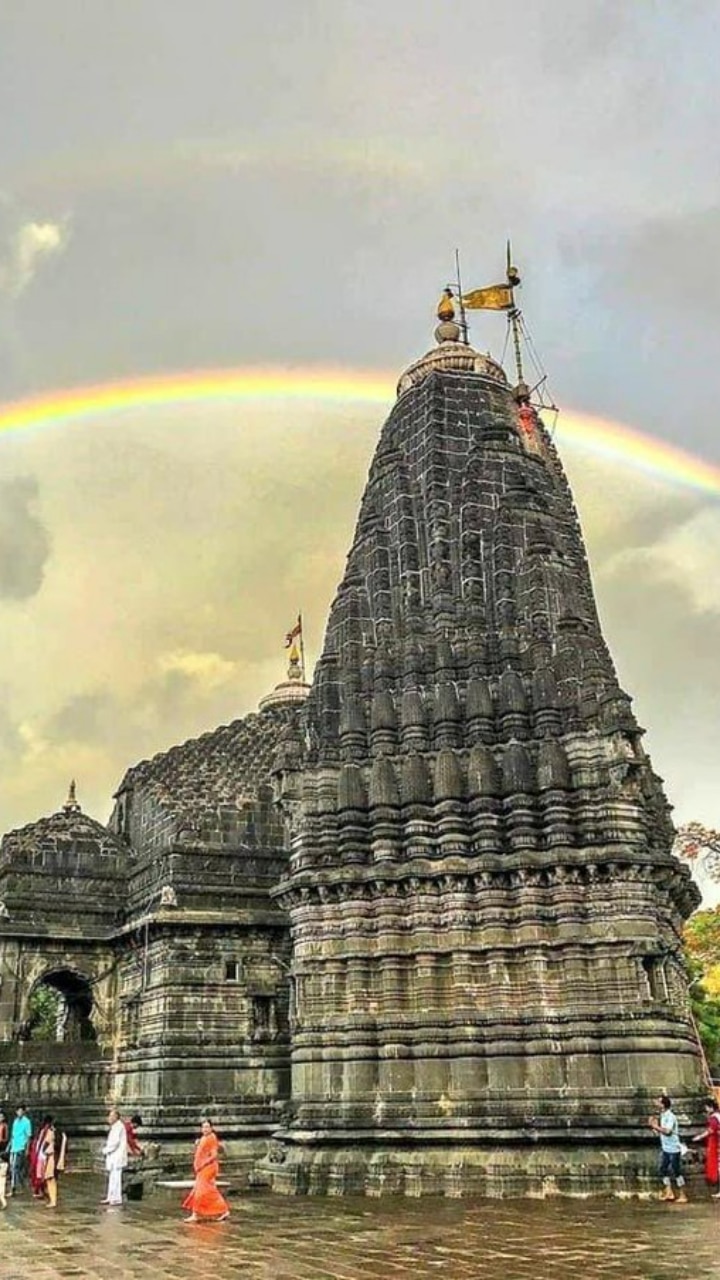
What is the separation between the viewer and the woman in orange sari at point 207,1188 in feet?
56.1

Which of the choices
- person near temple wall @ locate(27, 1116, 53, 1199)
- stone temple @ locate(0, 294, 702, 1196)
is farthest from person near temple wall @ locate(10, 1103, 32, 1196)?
stone temple @ locate(0, 294, 702, 1196)

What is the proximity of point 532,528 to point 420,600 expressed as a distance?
9.51 ft

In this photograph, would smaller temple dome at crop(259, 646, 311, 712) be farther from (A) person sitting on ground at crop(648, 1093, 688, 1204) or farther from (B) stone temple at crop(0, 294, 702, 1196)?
(A) person sitting on ground at crop(648, 1093, 688, 1204)

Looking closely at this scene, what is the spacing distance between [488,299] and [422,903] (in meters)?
18.7

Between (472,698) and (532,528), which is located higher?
(532,528)

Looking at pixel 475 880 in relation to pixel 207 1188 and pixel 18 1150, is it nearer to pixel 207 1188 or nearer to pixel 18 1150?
pixel 207 1188

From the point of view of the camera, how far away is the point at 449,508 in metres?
26.0

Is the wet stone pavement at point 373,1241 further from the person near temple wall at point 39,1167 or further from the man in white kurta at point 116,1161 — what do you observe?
the person near temple wall at point 39,1167

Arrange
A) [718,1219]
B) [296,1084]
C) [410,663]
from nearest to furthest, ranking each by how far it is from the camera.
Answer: [718,1219] < [296,1084] < [410,663]

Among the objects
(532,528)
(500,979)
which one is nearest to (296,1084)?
(500,979)

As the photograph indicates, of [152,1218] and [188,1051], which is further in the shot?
[188,1051]

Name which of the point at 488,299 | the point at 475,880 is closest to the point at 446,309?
the point at 488,299

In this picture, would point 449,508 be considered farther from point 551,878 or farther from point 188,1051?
point 188,1051

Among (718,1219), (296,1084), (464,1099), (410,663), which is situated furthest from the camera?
(410,663)
